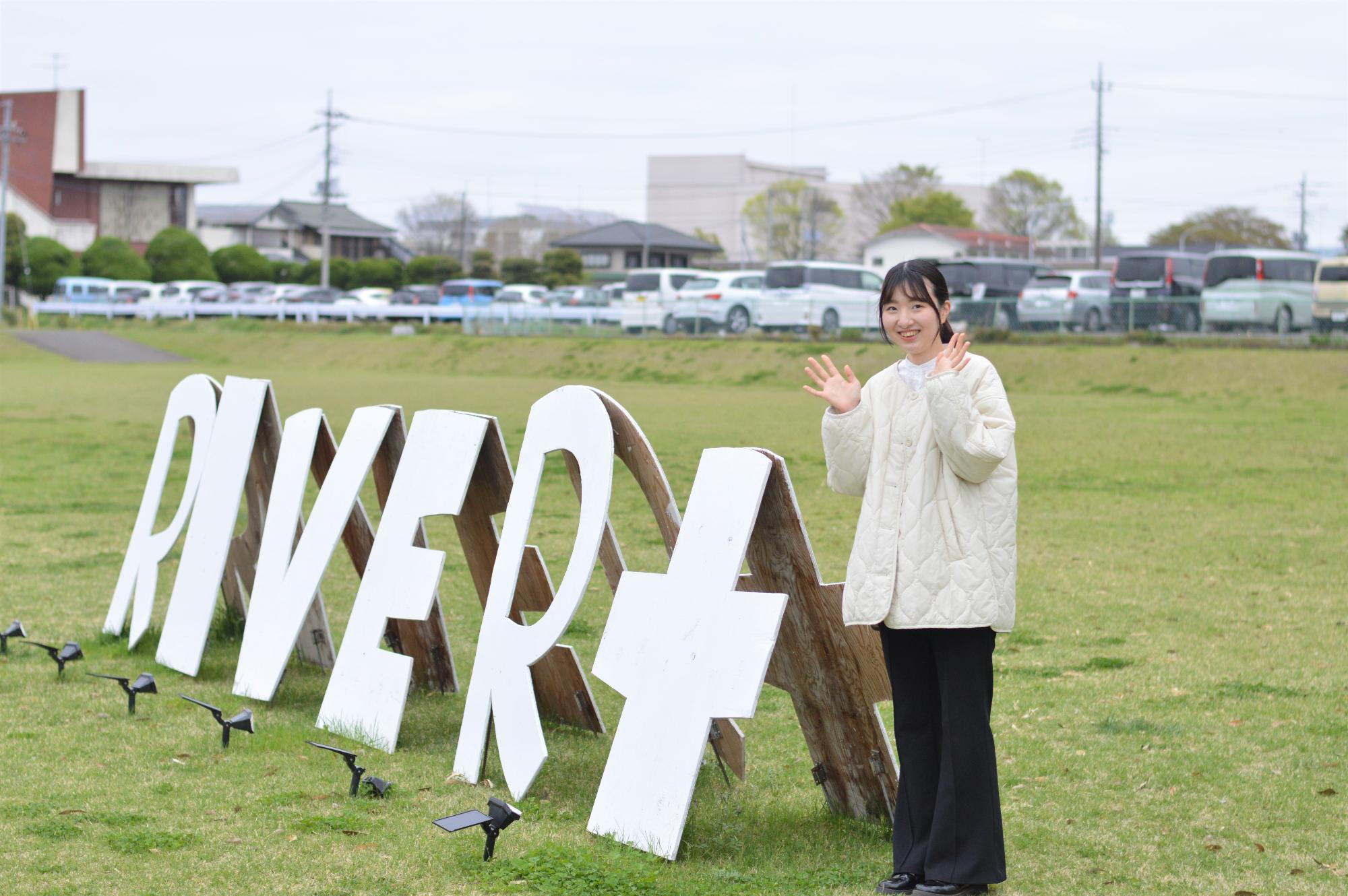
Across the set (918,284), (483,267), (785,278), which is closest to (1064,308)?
(785,278)

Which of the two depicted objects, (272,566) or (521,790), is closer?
(521,790)

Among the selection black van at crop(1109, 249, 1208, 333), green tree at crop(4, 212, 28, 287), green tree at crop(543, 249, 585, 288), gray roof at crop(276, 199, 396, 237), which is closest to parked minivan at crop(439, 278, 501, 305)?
green tree at crop(543, 249, 585, 288)

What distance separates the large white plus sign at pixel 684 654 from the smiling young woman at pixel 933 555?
310 mm

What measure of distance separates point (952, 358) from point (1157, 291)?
27.5m

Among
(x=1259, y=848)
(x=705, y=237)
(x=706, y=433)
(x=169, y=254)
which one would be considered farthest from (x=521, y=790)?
(x=705, y=237)

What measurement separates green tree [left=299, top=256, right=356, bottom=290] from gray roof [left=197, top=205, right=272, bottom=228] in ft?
66.1

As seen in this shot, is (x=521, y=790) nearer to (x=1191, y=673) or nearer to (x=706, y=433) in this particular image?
(x=1191, y=673)

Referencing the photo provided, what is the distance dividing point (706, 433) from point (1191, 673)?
420 inches

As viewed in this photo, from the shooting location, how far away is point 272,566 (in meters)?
5.68

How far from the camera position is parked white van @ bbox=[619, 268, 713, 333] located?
3256cm

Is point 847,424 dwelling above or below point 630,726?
above

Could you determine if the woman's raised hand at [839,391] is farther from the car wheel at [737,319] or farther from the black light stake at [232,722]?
the car wheel at [737,319]

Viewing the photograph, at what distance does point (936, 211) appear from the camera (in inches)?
3137

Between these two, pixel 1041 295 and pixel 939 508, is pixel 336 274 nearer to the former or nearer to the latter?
pixel 1041 295
